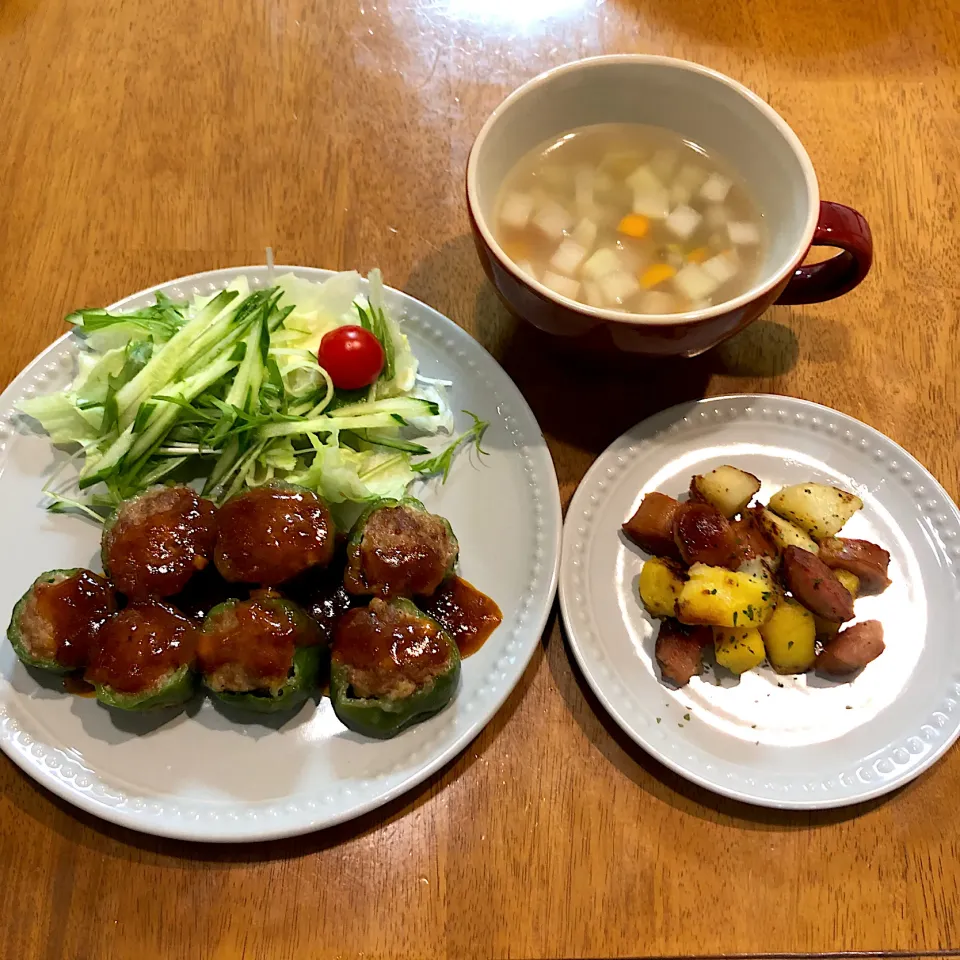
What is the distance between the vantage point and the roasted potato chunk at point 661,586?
1459 mm

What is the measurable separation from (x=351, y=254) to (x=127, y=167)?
628 mm

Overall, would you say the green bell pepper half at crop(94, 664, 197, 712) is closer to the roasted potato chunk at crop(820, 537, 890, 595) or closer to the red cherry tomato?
the red cherry tomato

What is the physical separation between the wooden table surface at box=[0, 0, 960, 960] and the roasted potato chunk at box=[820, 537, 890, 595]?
0.30 m

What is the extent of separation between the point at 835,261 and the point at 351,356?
94cm

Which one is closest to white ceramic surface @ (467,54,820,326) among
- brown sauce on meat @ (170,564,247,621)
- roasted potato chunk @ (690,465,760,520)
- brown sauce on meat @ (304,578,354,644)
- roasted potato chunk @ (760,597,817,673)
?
roasted potato chunk @ (690,465,760,520)

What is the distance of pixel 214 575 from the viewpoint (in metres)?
A: 1.53

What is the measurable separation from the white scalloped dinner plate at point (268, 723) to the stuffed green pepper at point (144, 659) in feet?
0.29

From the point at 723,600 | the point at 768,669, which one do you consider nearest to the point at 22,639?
the point at 723,600

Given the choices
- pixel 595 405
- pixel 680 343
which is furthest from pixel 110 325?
pixel 680 343

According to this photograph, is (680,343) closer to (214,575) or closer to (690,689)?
(690,689)

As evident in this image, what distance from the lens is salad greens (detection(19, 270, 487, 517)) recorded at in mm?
1587

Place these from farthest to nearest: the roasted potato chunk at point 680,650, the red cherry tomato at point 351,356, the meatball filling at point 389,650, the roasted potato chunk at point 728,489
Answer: the red cherry tomato at point 351,356 → the roasted potato chunk at point 728,489 → the roasted potato chunk at point 680,650 → the meatball filling at point 389,650

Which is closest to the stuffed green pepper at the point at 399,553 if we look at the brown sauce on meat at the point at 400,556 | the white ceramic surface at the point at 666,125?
the brown sauce on meat at the point at 400,556

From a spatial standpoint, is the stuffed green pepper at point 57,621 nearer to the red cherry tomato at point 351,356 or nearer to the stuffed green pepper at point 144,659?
the stuffed green pepper at point 144,659
